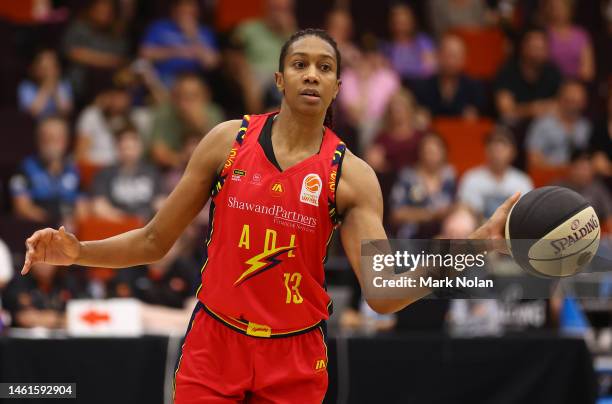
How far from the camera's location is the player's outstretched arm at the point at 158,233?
4.32m

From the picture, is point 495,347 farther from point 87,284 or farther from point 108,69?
point 108,69

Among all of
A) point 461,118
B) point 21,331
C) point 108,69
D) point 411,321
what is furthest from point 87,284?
point 461,118

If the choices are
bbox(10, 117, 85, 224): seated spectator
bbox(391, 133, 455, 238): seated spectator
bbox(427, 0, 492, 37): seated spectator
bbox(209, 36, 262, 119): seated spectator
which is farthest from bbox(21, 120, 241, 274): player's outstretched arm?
bbox(427, 0, 492, 37): seated spectator

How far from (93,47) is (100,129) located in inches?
54.0

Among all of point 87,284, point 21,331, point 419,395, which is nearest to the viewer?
point 419,395

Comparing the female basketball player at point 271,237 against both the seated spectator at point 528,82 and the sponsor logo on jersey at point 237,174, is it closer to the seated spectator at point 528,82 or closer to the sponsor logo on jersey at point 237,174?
the sponsor logo on jersey at point 237,174

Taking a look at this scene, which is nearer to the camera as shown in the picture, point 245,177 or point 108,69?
point 245,177

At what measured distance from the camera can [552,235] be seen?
4094 millimetres

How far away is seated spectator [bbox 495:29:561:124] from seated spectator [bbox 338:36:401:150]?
134 centimetres

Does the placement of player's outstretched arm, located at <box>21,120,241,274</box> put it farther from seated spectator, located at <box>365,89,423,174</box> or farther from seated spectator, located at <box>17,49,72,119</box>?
seated spectator, located at <box>17,49,72,119</box>

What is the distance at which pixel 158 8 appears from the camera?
12.8 m

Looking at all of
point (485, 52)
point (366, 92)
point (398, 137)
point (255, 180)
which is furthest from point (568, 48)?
point (255, 180)

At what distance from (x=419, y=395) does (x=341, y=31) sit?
6.36 m

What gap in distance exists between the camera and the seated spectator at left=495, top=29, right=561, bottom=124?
12.6 m
